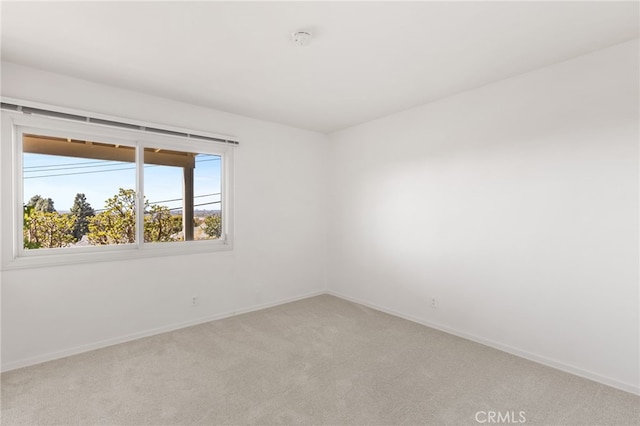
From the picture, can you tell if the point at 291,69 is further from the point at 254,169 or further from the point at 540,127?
the point at 540,127

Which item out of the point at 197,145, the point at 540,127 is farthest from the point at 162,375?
the point at 540,127

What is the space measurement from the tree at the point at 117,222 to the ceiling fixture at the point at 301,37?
7.51ft

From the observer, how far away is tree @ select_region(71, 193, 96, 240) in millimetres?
2863

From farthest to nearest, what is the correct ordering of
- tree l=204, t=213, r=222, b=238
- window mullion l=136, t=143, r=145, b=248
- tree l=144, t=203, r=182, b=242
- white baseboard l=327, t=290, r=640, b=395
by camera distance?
tree l=204, t=213, r=222, b=238, tree l=144, t=203, r=182, b=242, window mullion l=136, t=143, r=145, b=248, white baseboard l=327, t=290, r=640, b=395

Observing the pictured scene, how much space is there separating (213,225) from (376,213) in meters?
2.11

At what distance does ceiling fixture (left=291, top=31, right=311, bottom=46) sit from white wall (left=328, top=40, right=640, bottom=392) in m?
1.85

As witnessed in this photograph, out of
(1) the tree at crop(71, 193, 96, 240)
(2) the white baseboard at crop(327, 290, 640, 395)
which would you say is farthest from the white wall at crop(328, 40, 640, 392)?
(1) the tree at crop(71, 193, 96, 240)

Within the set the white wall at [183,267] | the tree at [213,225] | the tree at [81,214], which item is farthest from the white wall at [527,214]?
the tree at [81,214]

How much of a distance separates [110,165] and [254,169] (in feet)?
5.11

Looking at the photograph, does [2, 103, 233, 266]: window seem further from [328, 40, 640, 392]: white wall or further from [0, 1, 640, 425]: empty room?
[328, 40, 640, 392]: white wall

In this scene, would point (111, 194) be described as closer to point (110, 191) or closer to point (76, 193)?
point (110, 191)

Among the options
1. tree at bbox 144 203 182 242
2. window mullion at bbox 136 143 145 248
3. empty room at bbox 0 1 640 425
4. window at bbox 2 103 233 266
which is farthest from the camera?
tree at bbox 144 203 182 242

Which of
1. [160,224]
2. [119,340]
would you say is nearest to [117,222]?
[160,224]

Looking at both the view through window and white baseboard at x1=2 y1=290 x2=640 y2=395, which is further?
the view through window
